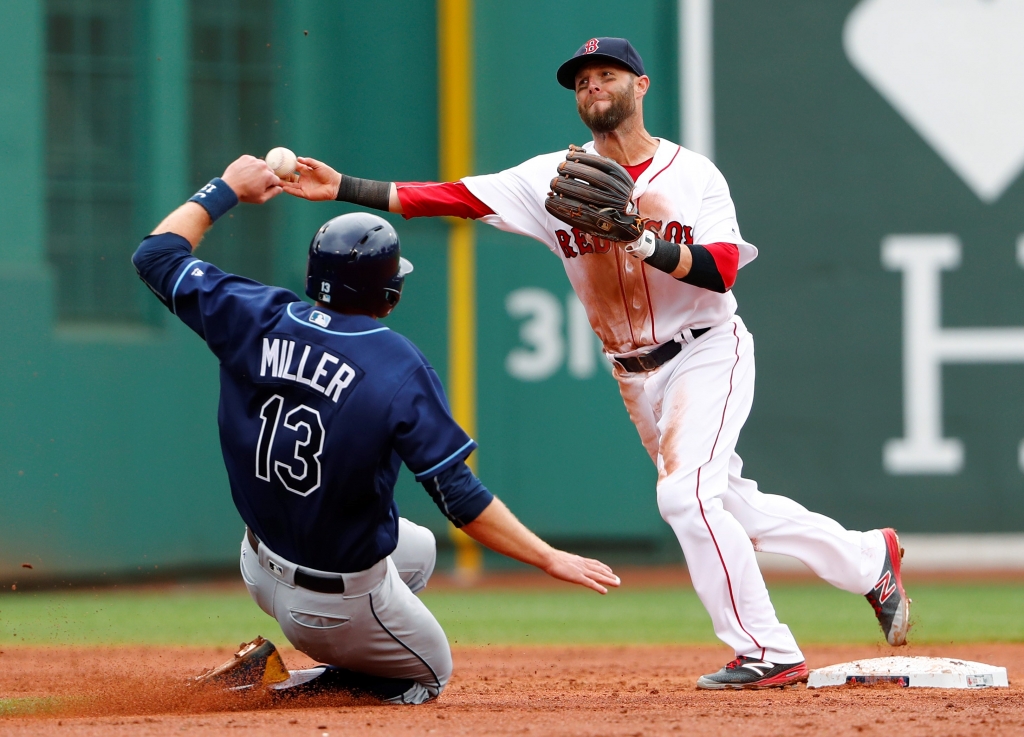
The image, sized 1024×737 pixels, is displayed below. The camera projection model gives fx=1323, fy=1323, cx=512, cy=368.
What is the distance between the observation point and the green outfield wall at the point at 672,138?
8273mm

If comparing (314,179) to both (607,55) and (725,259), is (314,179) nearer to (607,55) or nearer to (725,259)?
(607,55)

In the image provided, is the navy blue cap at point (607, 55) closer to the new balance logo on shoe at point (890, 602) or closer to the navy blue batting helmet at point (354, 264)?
the navy blue batting helmet at point (354, 264)

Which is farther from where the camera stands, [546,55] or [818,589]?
[546,55]

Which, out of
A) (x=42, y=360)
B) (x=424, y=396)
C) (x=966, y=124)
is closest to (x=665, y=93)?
(x=966, y=124)

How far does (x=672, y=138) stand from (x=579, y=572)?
6326 mm

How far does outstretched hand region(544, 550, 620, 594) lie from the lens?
122 inches

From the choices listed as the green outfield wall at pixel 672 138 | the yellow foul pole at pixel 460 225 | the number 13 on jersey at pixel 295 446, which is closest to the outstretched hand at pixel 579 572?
the number 13 on jersey at pixel 295 446

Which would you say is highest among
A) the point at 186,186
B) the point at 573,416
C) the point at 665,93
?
the point at 665,93

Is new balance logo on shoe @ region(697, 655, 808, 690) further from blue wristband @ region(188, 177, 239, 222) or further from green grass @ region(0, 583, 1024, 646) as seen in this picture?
green grass @ region(0, 583, 1024, 646)

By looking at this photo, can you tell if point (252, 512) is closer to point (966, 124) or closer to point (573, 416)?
point (573, 416)

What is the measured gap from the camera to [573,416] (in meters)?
8.78

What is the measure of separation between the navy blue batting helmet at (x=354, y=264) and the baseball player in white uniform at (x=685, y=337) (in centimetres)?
80

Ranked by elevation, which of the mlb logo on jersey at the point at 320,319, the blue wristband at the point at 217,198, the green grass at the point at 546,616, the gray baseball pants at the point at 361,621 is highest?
the blue wristband at the point at 217,198

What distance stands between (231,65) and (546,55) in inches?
82.0
